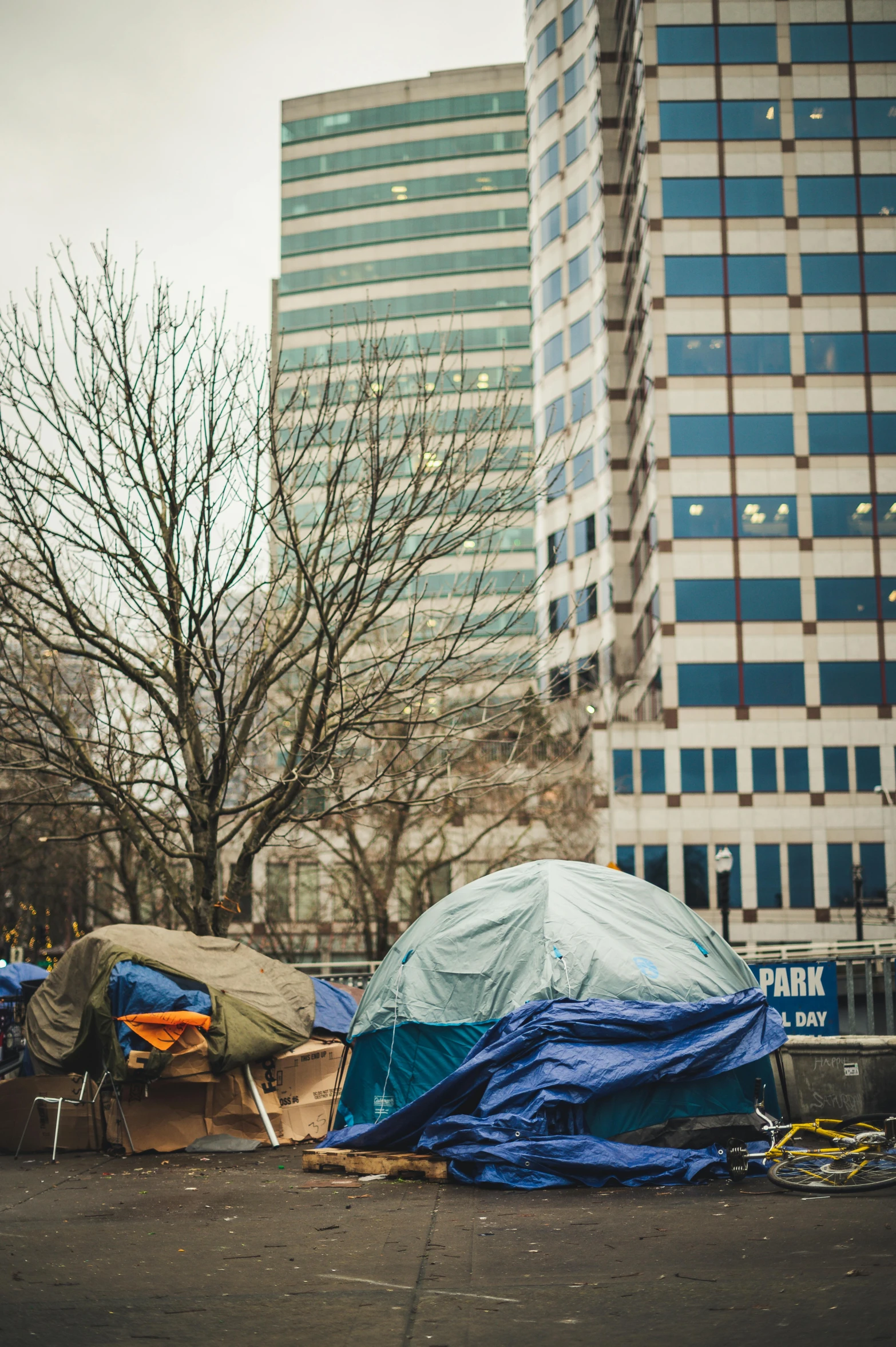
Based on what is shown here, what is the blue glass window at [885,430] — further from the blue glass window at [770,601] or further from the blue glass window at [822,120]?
the blue glass window at [822,120]

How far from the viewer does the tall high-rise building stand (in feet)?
159

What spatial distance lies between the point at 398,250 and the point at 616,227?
137 feet

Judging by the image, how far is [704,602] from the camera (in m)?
48.5

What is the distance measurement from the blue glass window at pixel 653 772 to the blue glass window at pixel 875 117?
27385 mm

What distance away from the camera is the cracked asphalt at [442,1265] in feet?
16.6

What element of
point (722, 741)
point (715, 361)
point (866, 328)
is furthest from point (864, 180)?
point (722, 741)

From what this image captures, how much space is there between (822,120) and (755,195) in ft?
14.7

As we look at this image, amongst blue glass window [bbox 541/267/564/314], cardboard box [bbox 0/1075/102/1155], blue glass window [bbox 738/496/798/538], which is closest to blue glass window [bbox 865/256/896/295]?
blue glass window [bbox 738/496/798/538]

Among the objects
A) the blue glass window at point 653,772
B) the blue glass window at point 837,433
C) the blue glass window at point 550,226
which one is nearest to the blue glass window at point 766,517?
the blue glass window at point 837,433

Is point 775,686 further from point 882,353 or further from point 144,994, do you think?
point 144,994

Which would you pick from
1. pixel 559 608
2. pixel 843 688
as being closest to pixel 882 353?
pixel 843 688

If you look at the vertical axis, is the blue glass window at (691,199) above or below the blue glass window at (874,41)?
below

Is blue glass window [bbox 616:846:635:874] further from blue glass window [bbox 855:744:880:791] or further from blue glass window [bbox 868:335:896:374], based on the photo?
blue glass window [bbox 868:335:896:374]

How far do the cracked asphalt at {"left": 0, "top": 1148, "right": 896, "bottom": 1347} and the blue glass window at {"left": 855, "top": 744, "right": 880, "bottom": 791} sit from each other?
42.5 metres
